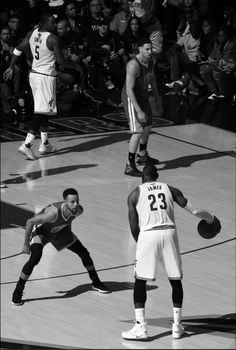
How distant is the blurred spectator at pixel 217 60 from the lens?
32.8 m

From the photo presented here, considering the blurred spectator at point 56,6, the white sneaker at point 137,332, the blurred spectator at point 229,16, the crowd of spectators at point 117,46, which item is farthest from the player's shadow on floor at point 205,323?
the blurred spectator at point 229,16

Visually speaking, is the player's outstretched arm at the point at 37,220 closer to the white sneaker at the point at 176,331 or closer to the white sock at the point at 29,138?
the white sneaker at the point at 176,331

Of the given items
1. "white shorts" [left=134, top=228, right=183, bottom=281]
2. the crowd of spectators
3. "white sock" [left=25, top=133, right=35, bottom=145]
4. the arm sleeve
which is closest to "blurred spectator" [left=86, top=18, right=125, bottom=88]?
the crowd of spectators

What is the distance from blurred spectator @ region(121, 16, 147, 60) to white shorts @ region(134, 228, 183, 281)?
56.3ft

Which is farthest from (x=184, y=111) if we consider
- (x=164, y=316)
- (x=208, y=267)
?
(x=164, y=316)

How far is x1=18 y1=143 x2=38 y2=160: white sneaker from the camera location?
89.7 feet

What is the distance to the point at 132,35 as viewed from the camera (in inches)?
1272

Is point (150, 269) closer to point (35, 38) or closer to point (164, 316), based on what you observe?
point (164, 316)

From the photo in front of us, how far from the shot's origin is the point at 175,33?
35344mm

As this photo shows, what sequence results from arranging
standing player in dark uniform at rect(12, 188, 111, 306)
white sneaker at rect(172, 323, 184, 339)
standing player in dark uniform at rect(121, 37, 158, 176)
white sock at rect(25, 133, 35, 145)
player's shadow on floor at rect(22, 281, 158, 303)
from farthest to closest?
white sock at rect(25, 133, 35, 145) → player's shadow on floor at rect(22, 281, 158, 303) → standing player in dark uniform at rect(121, 37, 158, 176) → white sneaker at rect(172, 323, 184, 339) → standing player in dark uniform at rect(12, 188, 111, 306)

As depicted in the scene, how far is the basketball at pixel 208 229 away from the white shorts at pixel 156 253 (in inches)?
44.8

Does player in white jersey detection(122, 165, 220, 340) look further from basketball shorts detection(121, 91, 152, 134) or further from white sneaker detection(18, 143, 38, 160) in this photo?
white sneaker detection(18, 143, 38, 160)

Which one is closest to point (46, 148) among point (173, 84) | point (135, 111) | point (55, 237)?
point (135, 111)

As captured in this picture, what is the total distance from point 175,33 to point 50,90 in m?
11.6
